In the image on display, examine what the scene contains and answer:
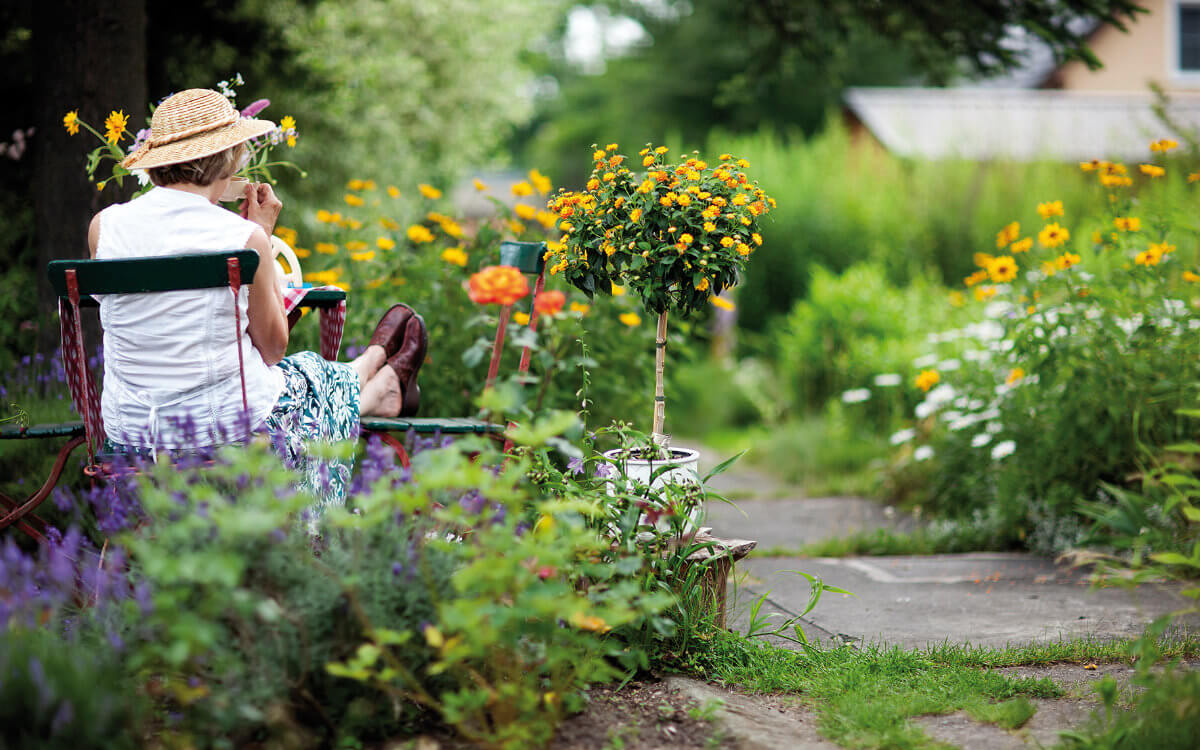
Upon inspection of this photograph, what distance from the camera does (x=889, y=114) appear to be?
14.8 m

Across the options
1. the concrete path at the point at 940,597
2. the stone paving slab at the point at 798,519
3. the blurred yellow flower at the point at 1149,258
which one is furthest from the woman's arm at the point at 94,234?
the blurred yellow flower at the point at 1149,258

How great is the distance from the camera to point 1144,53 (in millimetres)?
17266

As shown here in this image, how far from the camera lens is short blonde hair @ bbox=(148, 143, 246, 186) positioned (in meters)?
2.70

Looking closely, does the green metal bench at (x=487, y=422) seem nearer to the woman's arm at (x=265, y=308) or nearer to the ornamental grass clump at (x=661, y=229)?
the ornamental grass clump at (x=661, y=229)

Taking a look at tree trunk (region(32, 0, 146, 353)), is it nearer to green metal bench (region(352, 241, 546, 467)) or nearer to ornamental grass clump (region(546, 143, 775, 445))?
green metal bench (region(352, 241, 546, 467))

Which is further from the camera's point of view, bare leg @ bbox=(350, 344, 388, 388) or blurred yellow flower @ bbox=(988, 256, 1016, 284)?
blurred yellow flower @ bbox=(988, 256, 1016, 284)

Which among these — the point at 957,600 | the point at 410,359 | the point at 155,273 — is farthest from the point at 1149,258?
the point at 155,273

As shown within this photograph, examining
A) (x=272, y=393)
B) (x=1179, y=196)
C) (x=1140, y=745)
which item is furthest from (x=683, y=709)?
(x=1179, y=196)

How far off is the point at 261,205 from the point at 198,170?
35 cm

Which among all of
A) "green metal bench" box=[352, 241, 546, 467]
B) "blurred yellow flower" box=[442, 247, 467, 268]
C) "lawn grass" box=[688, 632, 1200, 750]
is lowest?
"lawn grass" box=[688, 632, 1200, 750]

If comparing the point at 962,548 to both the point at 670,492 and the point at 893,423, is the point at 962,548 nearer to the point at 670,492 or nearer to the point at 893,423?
the point at 893,423

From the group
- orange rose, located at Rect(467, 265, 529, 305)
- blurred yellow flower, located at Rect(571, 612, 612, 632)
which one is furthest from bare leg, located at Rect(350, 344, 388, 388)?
blurred yellow flower, located at Rect(571, 612, 612, 632)

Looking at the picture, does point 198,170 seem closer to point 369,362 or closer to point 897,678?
point 369,362

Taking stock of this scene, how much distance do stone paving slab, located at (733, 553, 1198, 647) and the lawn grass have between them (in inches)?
6.5
